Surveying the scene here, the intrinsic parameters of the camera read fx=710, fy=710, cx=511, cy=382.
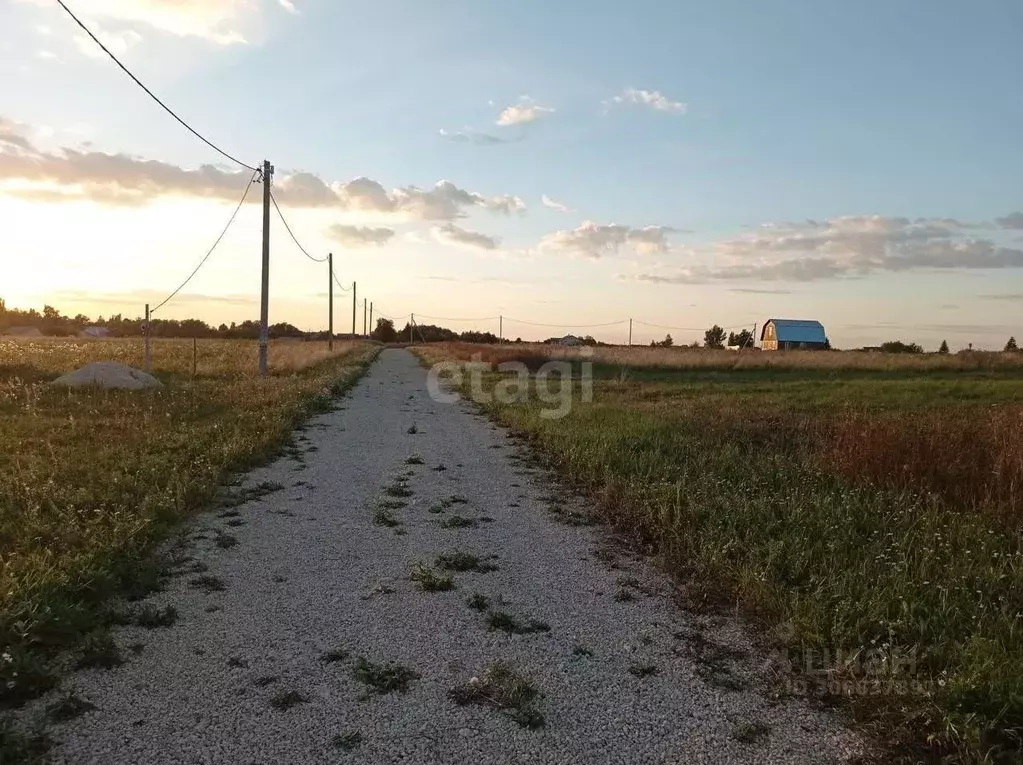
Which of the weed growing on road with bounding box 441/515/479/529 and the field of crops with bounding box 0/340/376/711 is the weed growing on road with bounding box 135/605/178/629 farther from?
the weed growing on road with bounding box 441/515/479/529

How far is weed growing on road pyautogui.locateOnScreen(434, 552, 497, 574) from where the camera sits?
16.3 feet

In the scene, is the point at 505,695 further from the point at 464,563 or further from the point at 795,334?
the point at 795,334

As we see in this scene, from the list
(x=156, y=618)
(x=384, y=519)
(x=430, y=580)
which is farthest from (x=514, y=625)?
(x=384, y=519)

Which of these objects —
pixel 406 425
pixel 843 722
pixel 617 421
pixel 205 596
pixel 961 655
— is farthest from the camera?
pixel 406 425

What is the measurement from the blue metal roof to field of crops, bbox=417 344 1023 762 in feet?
207

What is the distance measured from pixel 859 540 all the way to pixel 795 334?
70868 millimetres

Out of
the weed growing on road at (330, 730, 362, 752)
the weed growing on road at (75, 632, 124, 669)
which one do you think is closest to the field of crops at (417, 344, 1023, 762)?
the weed growing on road at (330, 730, 362, 752)

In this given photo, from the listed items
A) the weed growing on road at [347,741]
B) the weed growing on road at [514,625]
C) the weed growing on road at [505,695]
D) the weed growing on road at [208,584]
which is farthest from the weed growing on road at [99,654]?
the weed growing on road at [514,625]

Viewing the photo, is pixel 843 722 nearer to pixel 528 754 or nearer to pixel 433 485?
pixel 528 754

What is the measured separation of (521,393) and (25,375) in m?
12.7

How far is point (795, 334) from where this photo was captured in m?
70.8

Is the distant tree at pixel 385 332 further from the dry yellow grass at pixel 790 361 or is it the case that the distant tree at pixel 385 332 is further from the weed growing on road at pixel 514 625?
the weed growing on road at pixel 514 625

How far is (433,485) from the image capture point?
7.74 m

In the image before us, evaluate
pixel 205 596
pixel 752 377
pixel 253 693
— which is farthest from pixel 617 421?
pixel 752 377
